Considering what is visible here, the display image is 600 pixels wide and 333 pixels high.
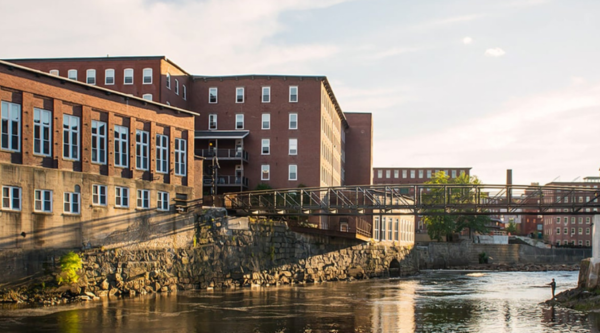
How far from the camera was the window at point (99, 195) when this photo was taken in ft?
163

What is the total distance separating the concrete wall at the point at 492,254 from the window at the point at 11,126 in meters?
76.0

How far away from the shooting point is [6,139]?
44594mm

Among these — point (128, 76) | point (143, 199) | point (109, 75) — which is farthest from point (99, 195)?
point (109, 75)

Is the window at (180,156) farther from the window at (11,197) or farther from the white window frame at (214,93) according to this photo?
the white window frame at (214,93)

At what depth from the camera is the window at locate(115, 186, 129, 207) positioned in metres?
51.4

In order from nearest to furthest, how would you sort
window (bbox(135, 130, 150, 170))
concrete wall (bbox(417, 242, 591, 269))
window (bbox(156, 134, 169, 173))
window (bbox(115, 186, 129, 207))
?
window (bbox(115, 186, 129, 207)) → window (bbox(135, 130, 150, 170)) → window (bbox(156, 134, 169, 173)) → concrete wall (bbox(417, 242, 591, 269))

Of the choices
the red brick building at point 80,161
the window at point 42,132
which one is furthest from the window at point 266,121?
the window at point 42,132

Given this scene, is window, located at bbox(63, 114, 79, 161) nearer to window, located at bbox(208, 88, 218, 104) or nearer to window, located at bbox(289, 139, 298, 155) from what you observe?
window, located at bbox(208, 88, 218, 104)

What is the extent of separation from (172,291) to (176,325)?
17535mm

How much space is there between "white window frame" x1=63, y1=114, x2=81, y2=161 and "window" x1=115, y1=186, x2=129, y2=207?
3.85m

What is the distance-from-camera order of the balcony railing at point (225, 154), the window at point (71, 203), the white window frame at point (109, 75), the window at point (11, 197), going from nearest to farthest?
the window at point (11, 197)
the window at point (71, 203)
the white window frame at point (109, 75)
the balcony railing at point (225, 154)

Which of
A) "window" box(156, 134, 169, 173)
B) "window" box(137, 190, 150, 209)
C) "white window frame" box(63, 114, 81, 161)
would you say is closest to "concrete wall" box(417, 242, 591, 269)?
"window" box(156, 134, 169, 173)

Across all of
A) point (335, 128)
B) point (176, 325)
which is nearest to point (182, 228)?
point (176, 325)

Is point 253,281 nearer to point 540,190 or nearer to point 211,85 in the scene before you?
point 540,190
